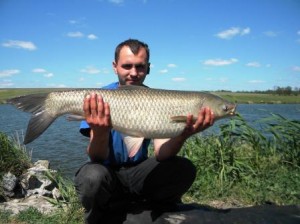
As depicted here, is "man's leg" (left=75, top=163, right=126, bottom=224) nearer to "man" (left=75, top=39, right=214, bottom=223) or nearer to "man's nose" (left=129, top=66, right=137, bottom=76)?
→ "man" (left=75, top=39, right=214, bottom=223)

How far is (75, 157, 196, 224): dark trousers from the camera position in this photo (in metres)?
3.48

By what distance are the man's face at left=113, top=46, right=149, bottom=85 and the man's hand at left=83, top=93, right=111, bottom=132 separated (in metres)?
0.68

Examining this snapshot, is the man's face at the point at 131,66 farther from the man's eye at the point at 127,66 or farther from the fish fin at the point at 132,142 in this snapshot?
the fish fin at the point at 132,142

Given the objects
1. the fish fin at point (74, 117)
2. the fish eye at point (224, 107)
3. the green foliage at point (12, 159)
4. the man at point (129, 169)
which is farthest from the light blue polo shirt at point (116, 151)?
the green foliage at point (12, 159)

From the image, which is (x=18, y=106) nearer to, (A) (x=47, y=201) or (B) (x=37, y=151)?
(A) (x=47, y=201)

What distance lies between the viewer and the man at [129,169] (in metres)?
3.46

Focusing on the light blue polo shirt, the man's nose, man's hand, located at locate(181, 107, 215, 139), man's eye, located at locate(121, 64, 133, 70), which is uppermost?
man's eye, located at locate(121, 64, 133, 70)

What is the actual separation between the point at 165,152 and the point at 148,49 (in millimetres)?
1173

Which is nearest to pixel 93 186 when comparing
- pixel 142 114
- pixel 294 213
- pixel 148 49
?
pixel 142 114

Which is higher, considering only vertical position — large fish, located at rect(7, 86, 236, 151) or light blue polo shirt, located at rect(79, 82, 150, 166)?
large fish, located at rect(7, 86, 236, 151)

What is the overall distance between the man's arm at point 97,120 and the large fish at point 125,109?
2.2 inches

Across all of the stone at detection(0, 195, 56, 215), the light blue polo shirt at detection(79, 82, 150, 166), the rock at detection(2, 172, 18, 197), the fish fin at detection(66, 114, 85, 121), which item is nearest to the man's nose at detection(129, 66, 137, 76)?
the light blue polo shirt at detection(79, 82, 150, 166)

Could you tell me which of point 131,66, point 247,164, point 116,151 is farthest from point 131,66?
point 247,164

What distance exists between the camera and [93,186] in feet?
11.2
